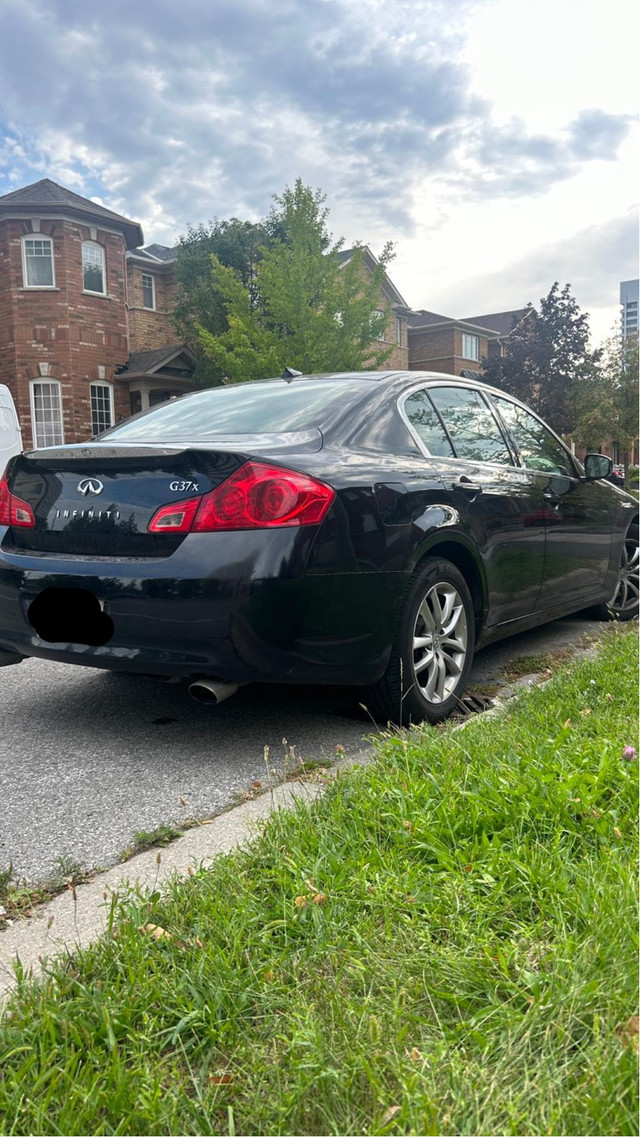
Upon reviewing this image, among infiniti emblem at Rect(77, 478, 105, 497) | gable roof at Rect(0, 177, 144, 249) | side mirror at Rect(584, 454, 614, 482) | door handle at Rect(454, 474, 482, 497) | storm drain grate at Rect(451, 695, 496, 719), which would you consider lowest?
storm drain grate at Rect(451, 695, 496, 719)

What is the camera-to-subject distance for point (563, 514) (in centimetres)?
538

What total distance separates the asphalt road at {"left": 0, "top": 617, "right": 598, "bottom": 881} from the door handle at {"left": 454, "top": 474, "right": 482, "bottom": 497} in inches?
40.0

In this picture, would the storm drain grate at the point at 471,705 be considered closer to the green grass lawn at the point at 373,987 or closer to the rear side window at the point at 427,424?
the rear side window at the point at 427,424

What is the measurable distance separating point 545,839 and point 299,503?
153 cm

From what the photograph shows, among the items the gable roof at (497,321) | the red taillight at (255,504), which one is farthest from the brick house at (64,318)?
the gable roof at (497,321)

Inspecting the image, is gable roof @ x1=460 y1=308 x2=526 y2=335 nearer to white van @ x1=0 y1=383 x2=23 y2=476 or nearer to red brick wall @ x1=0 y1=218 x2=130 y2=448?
red brick wall @ x1=0 y1=218 x2=130 y2=448

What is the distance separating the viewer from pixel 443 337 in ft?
143

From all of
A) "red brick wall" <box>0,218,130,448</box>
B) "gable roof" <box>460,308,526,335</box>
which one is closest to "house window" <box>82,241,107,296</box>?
"red brick wall" <box>0,218,130,448</box>

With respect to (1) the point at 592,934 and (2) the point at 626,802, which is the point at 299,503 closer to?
(2) the point at 626,802

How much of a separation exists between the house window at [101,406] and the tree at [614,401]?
1781cm

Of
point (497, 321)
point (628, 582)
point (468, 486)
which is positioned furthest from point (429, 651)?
point (497, 321)

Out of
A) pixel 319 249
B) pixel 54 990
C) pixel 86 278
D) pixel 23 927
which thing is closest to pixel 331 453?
pixel 23 927

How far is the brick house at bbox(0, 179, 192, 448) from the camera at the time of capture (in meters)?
23.8

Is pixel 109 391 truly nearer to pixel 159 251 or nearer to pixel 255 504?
pixel 159 251
